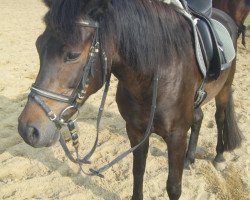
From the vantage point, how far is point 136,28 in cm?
189

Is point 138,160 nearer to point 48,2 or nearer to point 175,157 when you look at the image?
point 175,157

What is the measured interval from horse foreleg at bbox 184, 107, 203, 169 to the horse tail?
0.34 m

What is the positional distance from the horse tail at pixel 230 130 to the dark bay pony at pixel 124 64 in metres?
1.40

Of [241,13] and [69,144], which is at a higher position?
[241,13]

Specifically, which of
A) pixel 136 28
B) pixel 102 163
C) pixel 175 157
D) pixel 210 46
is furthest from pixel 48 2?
pixel 102 163

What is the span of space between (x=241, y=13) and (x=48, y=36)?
411 cm

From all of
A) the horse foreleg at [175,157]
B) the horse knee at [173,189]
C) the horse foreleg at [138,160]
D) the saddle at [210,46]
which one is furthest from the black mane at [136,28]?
the horse knee at [173,189]

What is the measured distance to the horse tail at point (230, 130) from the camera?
3822 millimetres

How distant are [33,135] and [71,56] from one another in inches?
18.4

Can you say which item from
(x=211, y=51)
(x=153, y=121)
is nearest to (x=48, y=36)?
(x=153, y=121)

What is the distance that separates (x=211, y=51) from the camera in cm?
258

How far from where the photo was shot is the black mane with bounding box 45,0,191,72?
1675 millimetres

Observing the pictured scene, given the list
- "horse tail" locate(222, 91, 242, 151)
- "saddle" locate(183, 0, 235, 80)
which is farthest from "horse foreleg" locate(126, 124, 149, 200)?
"horse tail" locate(222, 91, 242, 151)

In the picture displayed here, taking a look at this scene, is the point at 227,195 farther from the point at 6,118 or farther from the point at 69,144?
the point at 6,118
